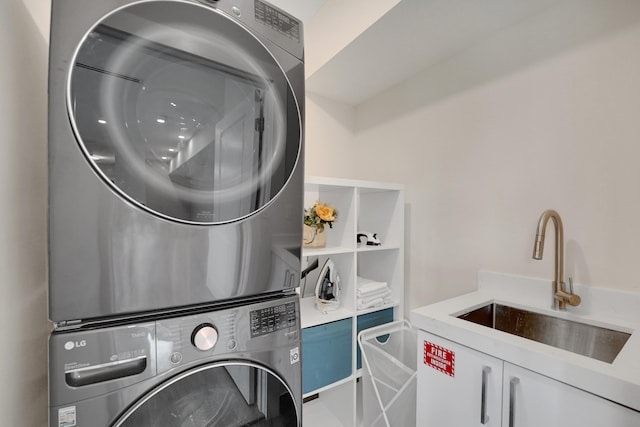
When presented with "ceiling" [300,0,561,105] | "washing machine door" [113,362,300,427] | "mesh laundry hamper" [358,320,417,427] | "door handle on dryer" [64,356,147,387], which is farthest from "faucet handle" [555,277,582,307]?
"door handle on dryer" [64,356,147,387]

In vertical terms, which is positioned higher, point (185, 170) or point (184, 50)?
point (184, 50)

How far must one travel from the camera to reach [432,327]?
3.51 feet

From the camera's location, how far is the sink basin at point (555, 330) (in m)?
1.05

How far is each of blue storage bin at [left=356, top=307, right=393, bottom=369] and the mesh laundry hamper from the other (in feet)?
0.28

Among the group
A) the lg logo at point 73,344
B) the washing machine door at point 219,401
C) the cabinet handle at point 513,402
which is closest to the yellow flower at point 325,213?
the washing machine door at point 219,401

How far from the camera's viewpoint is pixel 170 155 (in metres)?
0.63

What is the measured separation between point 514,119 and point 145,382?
1803mm

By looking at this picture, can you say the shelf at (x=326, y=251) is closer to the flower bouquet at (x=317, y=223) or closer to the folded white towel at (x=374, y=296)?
the flower bouquet at (x=317, y=223)

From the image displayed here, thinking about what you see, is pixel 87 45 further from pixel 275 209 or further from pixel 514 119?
pixel 514 119

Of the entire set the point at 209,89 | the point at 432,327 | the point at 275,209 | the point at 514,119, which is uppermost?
the point at 514,119

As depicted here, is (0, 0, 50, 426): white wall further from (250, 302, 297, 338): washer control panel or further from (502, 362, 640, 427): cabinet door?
(502, 362, 640, 427): cabinet door

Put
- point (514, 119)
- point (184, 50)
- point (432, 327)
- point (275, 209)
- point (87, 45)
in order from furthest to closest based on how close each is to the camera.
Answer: point (514, 119)
point (432, 327)
point (275, 209)
point (184, 50)
point (87, 45)

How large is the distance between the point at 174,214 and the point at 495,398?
1117 millimetres

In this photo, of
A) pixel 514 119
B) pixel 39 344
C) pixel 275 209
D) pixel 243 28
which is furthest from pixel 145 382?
pixel 514 119
